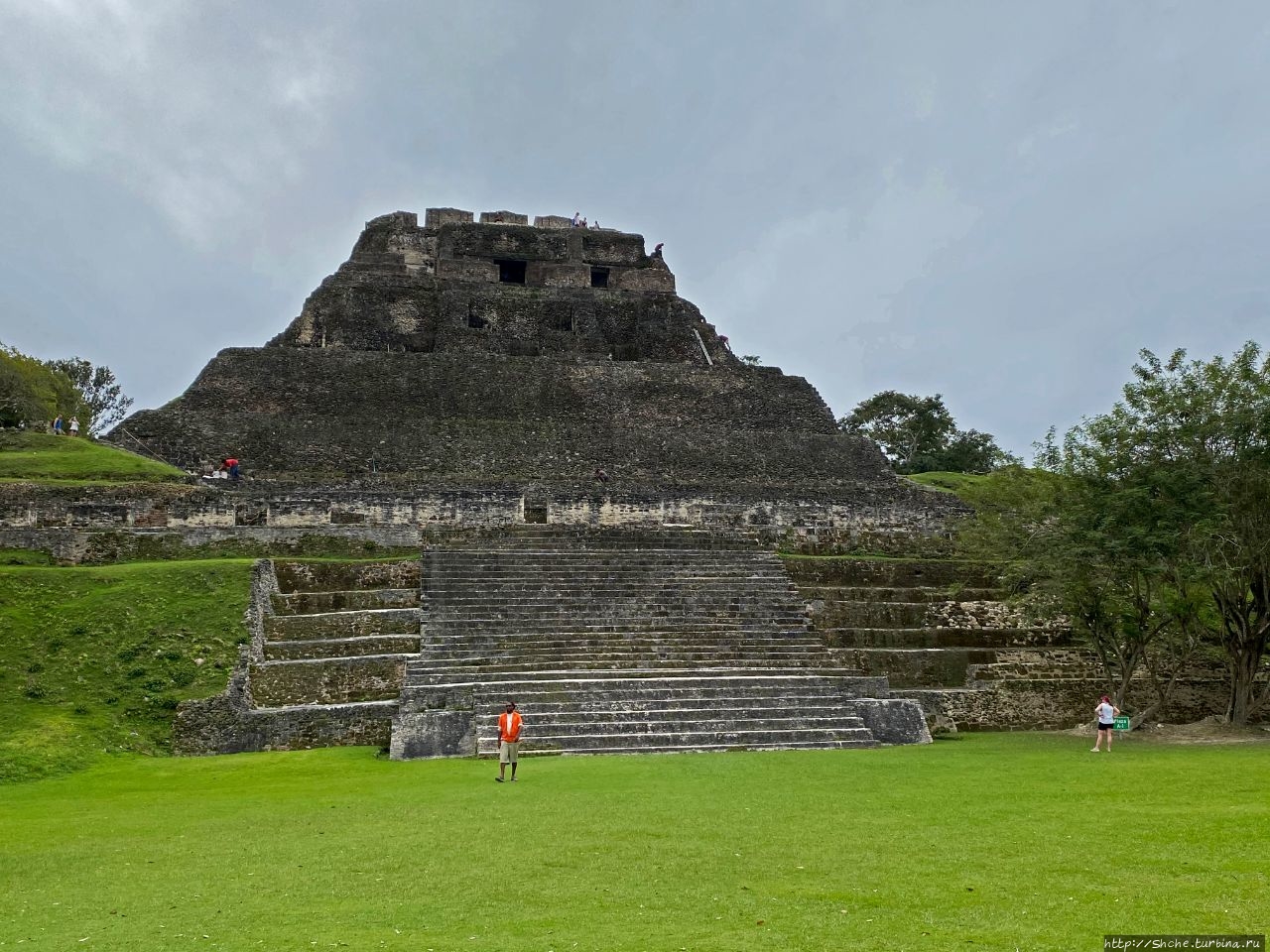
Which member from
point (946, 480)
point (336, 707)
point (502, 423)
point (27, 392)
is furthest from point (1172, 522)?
point (27, 392)

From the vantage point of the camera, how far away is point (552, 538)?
16.4 metres

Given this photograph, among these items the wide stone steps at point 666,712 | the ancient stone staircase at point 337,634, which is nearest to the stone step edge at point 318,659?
the ancient stone staircase at point 337,634

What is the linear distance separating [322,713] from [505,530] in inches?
238

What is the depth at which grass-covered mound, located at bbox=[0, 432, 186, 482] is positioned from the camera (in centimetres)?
1708

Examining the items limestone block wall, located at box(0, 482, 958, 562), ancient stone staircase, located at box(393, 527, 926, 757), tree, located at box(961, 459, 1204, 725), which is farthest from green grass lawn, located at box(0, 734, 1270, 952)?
limestone block wall, located at box(0, 482, 958, 562)

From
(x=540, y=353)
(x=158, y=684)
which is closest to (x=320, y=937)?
(x=158, y=684)

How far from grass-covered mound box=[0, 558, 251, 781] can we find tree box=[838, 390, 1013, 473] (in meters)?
27.4

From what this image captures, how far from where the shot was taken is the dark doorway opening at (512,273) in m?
29.6

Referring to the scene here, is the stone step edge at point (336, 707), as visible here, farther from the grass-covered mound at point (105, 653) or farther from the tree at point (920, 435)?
the tree at point (920, 435)

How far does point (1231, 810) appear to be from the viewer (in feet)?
21.2

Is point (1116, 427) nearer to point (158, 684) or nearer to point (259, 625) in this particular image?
point (259, 625)

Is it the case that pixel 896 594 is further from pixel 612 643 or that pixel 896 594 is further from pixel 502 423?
pixel 502 423

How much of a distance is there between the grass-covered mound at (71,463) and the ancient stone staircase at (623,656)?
5787 millimetres

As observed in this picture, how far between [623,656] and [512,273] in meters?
19.3
